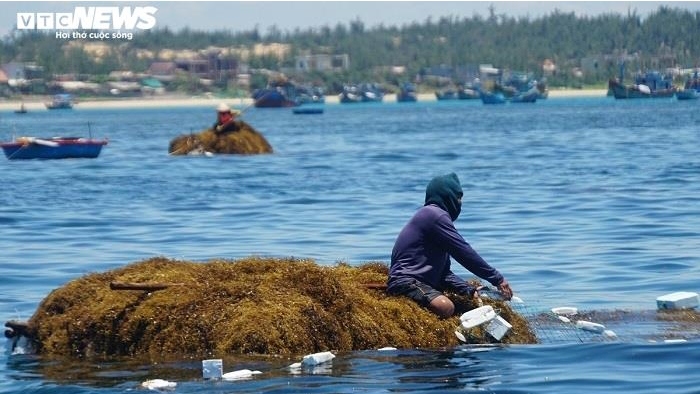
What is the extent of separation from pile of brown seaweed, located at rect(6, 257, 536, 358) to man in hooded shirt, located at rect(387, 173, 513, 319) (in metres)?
0.13

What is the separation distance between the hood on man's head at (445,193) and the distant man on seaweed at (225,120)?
2968 centimetres

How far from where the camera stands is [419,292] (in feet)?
41.8

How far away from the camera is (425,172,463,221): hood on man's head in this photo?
12.6 metres

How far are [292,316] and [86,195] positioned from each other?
884 inches

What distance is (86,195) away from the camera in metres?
34.1

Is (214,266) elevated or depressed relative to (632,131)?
elevated

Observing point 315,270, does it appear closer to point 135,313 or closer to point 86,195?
point 135,313

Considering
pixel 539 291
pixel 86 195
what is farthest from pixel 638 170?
pixel 539 291

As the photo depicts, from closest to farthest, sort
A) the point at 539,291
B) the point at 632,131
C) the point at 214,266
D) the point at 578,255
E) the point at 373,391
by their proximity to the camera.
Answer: the point at 373,391 → the point at 214,266 → the point at 539,291 → the point at 578,255 → the point at 632,131

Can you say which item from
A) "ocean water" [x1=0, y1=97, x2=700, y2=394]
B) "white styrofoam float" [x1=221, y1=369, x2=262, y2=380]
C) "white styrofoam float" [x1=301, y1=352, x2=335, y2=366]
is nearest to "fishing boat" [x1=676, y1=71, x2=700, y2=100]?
"ocean water" [x1=0, y1=97, x2=700, y2=394]

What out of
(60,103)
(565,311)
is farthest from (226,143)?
(60,103)

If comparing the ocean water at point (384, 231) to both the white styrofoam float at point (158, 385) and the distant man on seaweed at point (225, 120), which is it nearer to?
the white styrofoam float at point (158, 385)

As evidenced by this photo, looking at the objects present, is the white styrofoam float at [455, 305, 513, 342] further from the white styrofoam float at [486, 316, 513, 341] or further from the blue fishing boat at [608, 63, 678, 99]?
the blue fishing boat at [608, 63, 678, 99]

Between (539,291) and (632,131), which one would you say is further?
(632,131)
